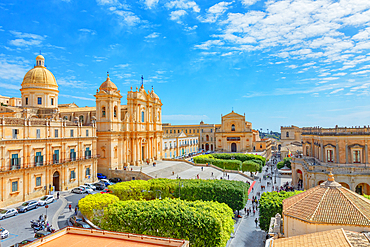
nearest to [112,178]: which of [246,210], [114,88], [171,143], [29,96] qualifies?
[114,88]

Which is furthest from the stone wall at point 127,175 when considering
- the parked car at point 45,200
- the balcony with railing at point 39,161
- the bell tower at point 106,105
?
the parked car at point 45,200

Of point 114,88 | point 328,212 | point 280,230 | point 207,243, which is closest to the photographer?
point 328,212

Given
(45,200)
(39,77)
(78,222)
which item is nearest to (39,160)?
(45,200)

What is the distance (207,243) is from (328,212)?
9108 millimetres

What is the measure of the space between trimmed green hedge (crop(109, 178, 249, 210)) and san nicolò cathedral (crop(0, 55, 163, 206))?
12.7m

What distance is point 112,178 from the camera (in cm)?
4475

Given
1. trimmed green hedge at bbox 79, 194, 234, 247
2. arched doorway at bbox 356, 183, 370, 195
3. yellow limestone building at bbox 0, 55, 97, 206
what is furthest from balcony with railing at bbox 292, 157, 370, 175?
yellow limestone building at bbox 0, 55, 97, 206

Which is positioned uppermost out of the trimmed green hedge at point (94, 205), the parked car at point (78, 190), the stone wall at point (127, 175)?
the trimmed green hedge at point (94, 205)

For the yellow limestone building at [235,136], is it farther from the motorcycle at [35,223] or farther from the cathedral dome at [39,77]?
the motorcycle at [35,223]

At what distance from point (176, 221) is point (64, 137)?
27423 mm

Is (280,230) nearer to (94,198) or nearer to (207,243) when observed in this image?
(207,243)

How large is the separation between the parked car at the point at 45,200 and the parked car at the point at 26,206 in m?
0.60

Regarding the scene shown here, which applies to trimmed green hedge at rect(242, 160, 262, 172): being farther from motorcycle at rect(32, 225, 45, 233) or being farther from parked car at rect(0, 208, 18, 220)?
parked car at rect(0, 208, 18, 220)

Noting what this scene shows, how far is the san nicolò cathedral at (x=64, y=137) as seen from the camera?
30.7 meters
